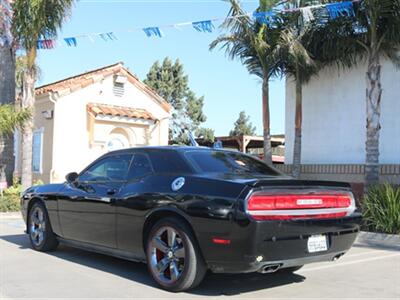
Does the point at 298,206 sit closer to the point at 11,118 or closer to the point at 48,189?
the point at 48,189

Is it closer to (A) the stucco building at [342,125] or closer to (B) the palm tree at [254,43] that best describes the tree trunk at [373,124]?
(A) the stucco building at [342,125]

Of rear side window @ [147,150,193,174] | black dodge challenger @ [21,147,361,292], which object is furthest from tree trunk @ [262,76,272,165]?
rear side window @ [147,150,193,174]

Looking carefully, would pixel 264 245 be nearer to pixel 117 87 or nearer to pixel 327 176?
pixel 327 176

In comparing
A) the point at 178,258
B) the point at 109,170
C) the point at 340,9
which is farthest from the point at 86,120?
the point at 178,258

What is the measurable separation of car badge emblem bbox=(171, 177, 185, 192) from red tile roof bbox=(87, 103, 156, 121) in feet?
45.7

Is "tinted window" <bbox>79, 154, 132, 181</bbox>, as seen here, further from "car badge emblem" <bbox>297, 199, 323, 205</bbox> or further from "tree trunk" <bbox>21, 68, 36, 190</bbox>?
"tree trunk" <bbox>21, 68, 36, 190</bbox>

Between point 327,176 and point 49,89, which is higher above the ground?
point 49,89

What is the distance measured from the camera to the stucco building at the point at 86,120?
61.6 feet

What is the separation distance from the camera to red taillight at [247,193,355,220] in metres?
5.03

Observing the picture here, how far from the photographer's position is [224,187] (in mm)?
5219

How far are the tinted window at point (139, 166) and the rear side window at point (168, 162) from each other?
8 cm

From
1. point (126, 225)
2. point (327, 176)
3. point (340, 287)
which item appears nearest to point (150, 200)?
point (126, 225)

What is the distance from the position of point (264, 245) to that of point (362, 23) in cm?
848

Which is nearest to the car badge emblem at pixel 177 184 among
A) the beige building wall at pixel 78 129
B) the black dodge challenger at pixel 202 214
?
the black dodge challenger at pixel 202 214
